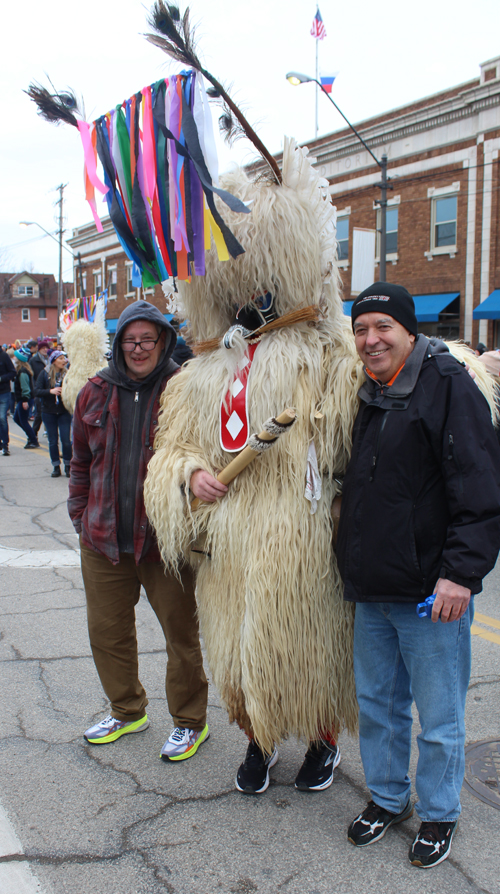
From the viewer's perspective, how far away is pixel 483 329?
16.2 meters

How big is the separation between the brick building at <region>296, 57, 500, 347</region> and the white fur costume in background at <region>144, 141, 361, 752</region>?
1264cm

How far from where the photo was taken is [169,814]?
7.81 feet

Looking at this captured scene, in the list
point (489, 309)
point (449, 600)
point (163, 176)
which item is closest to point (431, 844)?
point (449, 600)

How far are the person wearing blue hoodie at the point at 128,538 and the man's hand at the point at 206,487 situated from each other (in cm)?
36

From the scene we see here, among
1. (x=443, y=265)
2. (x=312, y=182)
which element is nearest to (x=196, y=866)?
(x=312, y=182)

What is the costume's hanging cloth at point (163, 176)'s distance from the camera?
2.21 metres

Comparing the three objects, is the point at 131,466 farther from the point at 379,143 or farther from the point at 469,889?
the point at 379,143

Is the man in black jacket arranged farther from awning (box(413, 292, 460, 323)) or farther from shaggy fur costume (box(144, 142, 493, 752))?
awning (box(413, 292, 460, 323))

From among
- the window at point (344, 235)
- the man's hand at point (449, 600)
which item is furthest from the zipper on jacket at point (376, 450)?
the window at point (344, 235)

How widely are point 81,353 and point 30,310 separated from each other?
55181mm

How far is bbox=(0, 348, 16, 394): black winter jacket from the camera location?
10.6 m

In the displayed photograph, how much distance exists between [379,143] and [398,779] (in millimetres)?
18793

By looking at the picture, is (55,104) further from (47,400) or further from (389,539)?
(47,400)

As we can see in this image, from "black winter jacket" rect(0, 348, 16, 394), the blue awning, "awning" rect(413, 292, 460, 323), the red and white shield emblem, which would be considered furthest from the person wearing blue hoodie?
"awning" rect(413, 292, 460, 323)
